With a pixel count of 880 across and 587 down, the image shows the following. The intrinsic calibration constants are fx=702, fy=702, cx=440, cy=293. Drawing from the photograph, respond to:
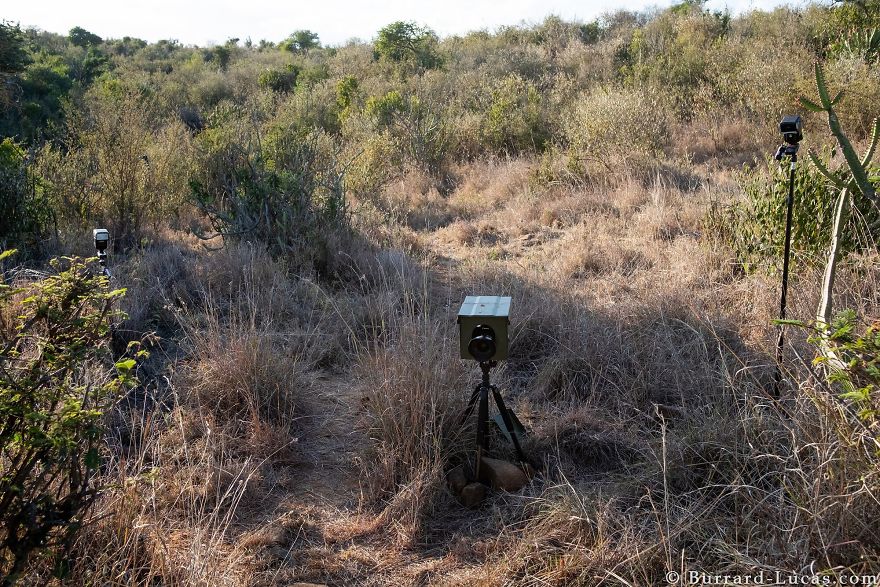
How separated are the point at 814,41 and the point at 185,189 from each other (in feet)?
39.9

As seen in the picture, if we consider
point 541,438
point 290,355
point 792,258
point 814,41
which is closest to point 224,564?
point 541,438

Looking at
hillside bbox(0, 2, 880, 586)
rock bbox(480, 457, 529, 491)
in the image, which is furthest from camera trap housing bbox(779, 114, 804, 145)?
rock bbox(480, 457, 529, 491)

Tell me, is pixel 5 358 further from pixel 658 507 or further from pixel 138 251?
pixel 138 251

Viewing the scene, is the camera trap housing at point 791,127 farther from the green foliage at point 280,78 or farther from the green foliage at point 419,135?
the green foliage at point 280,78

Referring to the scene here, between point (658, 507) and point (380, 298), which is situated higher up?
point (380, 298)

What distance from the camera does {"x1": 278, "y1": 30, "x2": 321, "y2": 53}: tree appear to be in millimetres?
32406

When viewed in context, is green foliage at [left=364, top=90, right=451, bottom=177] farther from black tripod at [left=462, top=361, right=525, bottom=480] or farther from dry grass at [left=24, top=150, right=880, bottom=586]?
black tripod at [left=462, top=361, right=525, bottom=480]

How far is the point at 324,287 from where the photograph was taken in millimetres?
6395

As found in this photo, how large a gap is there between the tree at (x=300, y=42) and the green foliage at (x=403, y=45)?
12000 mm

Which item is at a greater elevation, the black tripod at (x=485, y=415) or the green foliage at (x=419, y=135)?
the green foliage at (x=419, y=135)

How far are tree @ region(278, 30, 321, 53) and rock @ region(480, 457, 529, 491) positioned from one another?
3171 centimetres

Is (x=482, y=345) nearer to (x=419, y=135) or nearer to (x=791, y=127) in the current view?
(x=791, y=127)

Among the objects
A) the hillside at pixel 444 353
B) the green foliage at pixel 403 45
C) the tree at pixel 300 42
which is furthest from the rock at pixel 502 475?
the tree at pixel 300 42

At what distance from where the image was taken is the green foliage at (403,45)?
20766 millimetres
